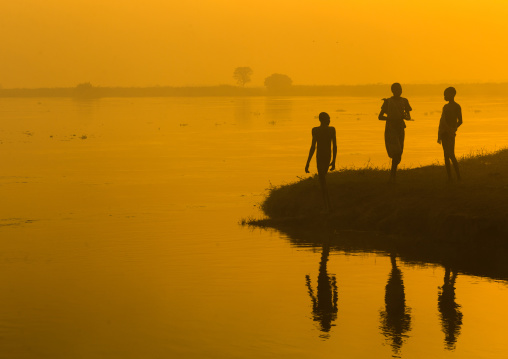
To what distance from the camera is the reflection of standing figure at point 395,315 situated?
33.7 feet

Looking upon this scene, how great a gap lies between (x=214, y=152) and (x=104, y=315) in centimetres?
3070

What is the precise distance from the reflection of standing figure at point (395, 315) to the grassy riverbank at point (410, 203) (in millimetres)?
2851

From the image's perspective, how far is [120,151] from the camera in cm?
4397

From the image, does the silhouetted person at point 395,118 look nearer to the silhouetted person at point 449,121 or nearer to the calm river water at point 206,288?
the silhouetted person at point 449,121

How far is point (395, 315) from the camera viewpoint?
11.3 metres

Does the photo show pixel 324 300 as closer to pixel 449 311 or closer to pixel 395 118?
pixel 449 311

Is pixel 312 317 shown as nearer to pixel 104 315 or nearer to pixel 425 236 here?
pixel 104 315

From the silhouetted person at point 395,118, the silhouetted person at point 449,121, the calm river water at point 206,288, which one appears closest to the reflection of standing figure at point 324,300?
the calm river water at point 206,288

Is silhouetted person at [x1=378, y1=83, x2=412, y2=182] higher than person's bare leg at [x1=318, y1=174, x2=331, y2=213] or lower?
higher

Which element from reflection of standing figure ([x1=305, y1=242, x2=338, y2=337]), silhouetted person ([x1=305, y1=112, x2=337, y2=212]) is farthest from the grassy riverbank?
reflection of standing figure ([x1=305, y1=242, x2=338, y2=337])

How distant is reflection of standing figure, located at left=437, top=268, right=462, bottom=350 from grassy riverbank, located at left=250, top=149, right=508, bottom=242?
2.42 metres

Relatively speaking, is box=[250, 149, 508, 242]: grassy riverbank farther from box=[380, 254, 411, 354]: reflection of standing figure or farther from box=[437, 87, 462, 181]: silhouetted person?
box=[380, 254, 411, 354]: reflection of standing figure

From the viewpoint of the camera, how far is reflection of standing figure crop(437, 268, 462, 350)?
10308 mm

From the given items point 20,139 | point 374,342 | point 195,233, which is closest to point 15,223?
point 195,233
